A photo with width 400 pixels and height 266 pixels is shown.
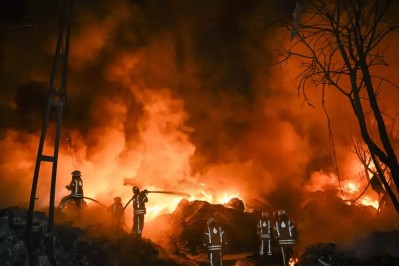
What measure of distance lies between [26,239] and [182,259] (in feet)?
19.3

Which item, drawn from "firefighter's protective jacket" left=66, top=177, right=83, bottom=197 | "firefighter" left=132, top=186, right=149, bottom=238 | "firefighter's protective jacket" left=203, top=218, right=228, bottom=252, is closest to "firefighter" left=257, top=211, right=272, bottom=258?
"firefighter's protective jacket" left=203, top=218, right=228, bottom=252

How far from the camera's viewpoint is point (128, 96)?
25422 mm

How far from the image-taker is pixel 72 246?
1152 centimetres

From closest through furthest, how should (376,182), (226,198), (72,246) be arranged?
(72,246), (376,182), (226,198)

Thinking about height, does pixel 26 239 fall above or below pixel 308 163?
below

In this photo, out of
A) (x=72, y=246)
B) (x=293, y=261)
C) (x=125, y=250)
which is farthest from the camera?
(x=293, y=261)

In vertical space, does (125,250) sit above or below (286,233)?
below

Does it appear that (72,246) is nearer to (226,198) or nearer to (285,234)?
(285,234)

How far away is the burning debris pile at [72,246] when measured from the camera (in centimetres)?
1034

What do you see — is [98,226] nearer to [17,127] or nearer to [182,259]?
[182,259]

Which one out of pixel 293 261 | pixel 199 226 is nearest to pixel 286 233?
pixel 293 261

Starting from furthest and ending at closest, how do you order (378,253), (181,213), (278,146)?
1. (278,146)
2. (181,213)
3. (378,253)

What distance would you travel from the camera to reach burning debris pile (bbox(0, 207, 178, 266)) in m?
10.3

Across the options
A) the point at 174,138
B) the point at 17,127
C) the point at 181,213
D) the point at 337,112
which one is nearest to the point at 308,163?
the point at 337,112
